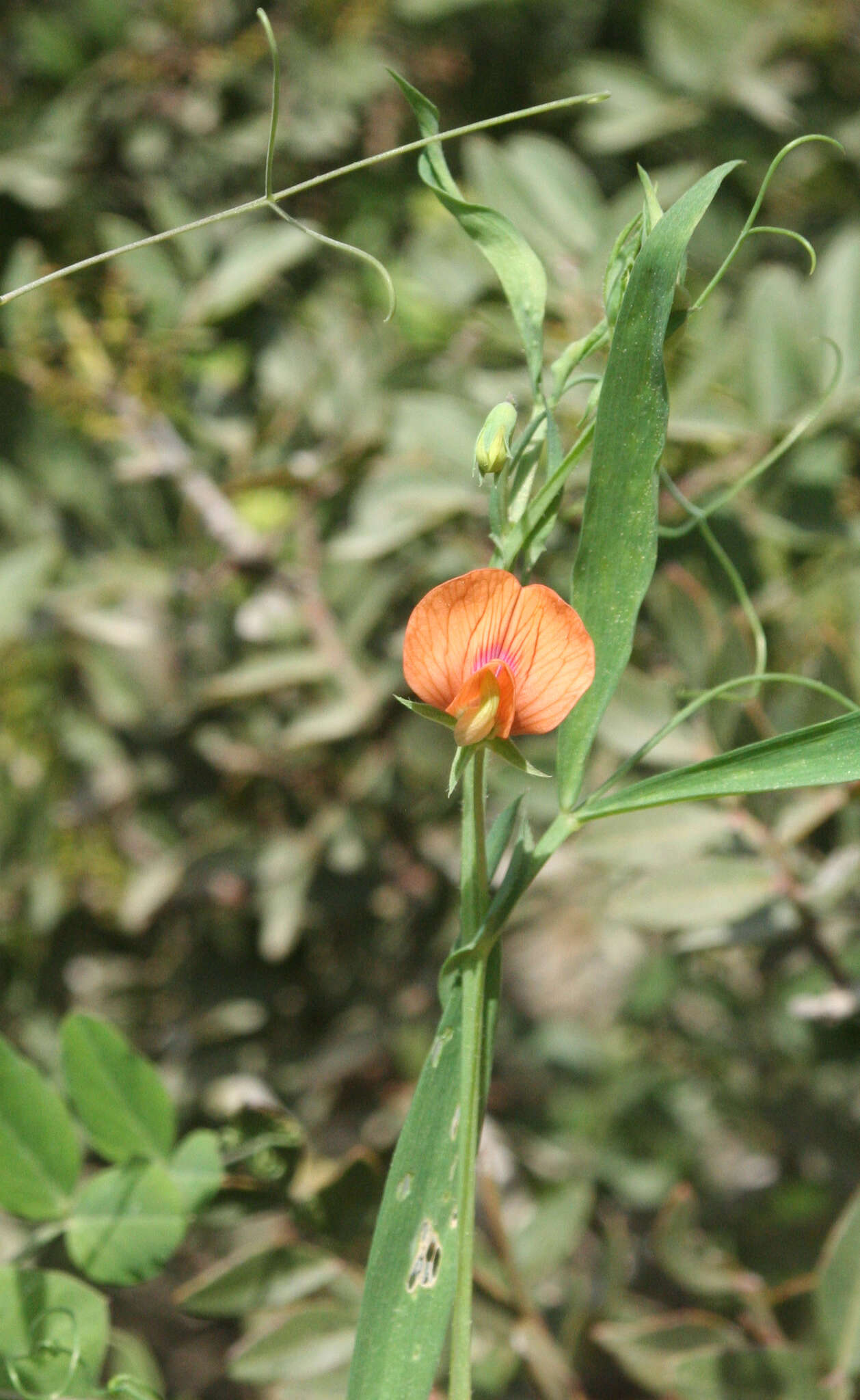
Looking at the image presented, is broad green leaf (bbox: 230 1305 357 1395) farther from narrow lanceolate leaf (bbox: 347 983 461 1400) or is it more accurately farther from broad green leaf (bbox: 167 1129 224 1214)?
narrow lanceolate leaf (bbox: 347 983 461 1400)

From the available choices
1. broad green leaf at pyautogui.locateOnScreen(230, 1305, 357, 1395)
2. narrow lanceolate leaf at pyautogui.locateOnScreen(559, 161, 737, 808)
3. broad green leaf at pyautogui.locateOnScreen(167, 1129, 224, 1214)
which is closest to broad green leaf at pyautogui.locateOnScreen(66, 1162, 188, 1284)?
broad green leaf at pyautogui.locateOnScreen(167, 1129, 224, 1214)

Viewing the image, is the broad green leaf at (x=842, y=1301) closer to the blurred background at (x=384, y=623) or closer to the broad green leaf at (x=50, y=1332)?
the blurred background at (x=384, y=623)

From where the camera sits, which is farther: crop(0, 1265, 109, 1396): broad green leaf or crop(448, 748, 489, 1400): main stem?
crop(0, 1265, 109, 1396): broad green leaf

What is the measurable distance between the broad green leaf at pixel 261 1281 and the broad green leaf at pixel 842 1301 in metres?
0.22

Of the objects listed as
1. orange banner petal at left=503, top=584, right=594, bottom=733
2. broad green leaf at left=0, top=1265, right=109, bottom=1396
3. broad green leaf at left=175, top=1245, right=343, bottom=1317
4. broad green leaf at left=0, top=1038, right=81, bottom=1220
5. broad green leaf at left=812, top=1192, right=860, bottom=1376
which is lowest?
broad green leaf at left=812, top=1192, right=860, bottom=1376

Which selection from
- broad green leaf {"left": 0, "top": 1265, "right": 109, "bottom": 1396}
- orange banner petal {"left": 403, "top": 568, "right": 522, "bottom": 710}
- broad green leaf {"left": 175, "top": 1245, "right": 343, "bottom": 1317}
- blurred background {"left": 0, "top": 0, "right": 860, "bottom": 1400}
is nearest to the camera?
orange banner petal {"left": 403, "top": 568, "right": 522, "bottom": 710}

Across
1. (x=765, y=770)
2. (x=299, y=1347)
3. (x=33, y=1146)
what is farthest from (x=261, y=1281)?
(x=765, y=770)

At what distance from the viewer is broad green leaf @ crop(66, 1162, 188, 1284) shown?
48 centimetres

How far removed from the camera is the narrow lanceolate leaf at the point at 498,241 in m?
0.39

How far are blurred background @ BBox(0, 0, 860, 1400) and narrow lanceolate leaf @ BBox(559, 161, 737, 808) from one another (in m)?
0.28

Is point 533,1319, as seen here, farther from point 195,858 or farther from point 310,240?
point 310,240

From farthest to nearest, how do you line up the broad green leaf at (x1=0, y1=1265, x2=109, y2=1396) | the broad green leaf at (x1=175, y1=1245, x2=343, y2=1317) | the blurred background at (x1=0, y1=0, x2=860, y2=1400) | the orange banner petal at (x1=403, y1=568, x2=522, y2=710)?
the blurred background at (x1=0, y1=0, x2=860, y2=1400)
the broad green leaf at (x1=175, y1=1245, x2=343, y2=1317)
the broad green leaf at (x1=0, y1=1265, x2=109, y2=1396)
the orange banner petal at (x1=403, y1=568, x2=522, y2=710)

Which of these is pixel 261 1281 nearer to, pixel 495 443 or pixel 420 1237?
pixel 420 1237

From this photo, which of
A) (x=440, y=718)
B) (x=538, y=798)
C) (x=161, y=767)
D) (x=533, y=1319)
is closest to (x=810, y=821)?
(x=538, y=798)
